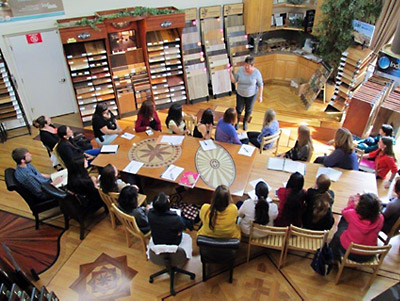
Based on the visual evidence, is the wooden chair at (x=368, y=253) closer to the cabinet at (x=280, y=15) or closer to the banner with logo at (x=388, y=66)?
the banner with logo at (x=388, y=66)

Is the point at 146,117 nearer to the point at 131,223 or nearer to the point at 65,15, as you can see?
the point at 131,223

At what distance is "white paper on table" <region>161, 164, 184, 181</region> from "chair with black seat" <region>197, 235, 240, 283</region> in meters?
1.23

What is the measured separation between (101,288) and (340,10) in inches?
262

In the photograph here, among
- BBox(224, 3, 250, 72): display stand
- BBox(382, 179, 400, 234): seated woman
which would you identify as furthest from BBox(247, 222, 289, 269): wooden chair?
BBox(224, 3, 250, 72): display stand

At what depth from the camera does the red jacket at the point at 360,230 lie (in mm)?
3508

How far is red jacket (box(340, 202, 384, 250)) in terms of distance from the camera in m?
3.51

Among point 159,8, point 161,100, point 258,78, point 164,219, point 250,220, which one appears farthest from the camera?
point 161,100

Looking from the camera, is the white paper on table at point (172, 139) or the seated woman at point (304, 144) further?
the white paper on table at point (172, 139)

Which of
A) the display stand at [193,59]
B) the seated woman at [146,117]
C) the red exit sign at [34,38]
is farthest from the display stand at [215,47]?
the red exit sign at [34,38]

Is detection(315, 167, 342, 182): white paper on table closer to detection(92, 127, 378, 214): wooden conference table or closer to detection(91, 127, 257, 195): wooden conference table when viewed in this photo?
detection(92, 127, 378, 214): wooden conference table

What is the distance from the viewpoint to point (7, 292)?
2.70 metres

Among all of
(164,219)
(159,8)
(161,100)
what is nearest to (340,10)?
(159,8)

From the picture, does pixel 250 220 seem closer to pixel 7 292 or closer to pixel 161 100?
pixel 7 292

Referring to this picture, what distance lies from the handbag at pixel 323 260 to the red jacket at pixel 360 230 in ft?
0.72
